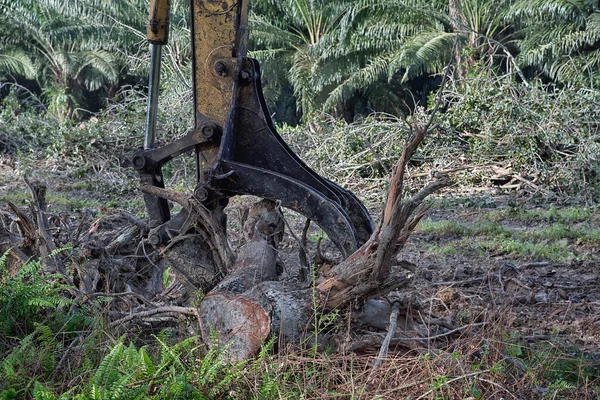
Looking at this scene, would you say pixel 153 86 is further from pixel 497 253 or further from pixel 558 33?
pixel 558 33

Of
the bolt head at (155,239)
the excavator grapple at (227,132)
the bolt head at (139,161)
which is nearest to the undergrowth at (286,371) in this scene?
the bolt head at (155,239)

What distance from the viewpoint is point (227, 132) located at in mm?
5086

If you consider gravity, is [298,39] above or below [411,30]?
above

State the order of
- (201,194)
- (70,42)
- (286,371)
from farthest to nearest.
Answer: (70,42) → (201,194) → (286,371)

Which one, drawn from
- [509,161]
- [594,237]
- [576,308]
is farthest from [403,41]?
[576,308]

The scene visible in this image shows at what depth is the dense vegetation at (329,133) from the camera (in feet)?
12.1

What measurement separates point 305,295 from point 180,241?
4.21 ft

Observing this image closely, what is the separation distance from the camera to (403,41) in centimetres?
2067

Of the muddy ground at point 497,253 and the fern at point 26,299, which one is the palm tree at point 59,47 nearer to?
the muddy ground at point 497,253

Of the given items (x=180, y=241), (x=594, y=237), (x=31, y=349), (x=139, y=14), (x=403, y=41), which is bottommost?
(x=594, y=237)

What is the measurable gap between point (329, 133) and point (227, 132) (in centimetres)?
793

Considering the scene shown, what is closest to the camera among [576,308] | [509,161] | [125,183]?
[576,308]

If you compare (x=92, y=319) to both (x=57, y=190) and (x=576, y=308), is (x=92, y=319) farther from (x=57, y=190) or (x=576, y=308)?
(x=57, y=190)

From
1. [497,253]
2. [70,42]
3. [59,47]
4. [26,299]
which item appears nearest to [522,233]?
[497,253]
